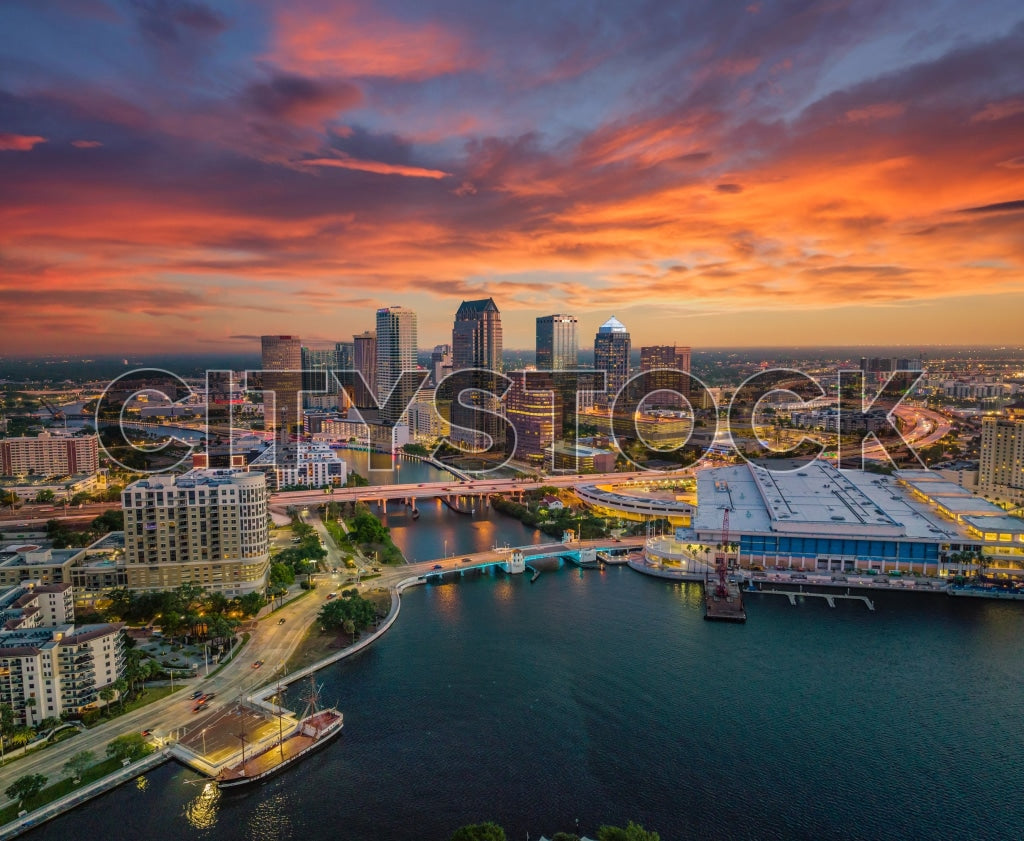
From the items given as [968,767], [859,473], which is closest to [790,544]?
[968,767]

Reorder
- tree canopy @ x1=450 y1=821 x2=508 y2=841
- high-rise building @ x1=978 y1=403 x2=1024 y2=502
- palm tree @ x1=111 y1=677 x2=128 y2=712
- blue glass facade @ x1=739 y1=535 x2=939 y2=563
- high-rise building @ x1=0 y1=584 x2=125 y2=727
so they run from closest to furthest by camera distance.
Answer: tree canopy @ x1=450 y1=821 x2=508 y2=841 < high-rise building @ x1=0 y1=584 x2=125 y2=727 < palm tree @ x1=111 y1=677 x2=128 y2=712 < blue glass facade @ x1=739 y1=535 x2=939 y2=563 < high-rise building @ x1=978 y1=403 x2=1024 y2=502

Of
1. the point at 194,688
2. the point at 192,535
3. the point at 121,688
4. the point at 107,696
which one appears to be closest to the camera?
the point at 107,696

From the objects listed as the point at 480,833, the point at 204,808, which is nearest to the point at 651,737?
the point at 480,833

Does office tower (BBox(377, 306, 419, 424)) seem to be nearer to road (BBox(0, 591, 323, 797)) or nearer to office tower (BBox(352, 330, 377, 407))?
office tower (BBox(352, 330, 377, 407))

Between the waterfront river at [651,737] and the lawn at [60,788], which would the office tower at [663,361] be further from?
the lawn at [60,788]

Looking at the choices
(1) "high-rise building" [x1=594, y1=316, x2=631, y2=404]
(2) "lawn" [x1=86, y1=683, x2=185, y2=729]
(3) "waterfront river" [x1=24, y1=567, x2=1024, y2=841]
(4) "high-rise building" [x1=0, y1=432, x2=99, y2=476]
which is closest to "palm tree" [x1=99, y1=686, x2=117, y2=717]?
(2) "lawn" [x1=86, y1=683, x2=185, y2=729]

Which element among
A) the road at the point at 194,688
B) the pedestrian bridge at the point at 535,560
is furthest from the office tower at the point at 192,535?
the pedestrian bridge at the point at 535,560

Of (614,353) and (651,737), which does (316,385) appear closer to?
(614,353)
